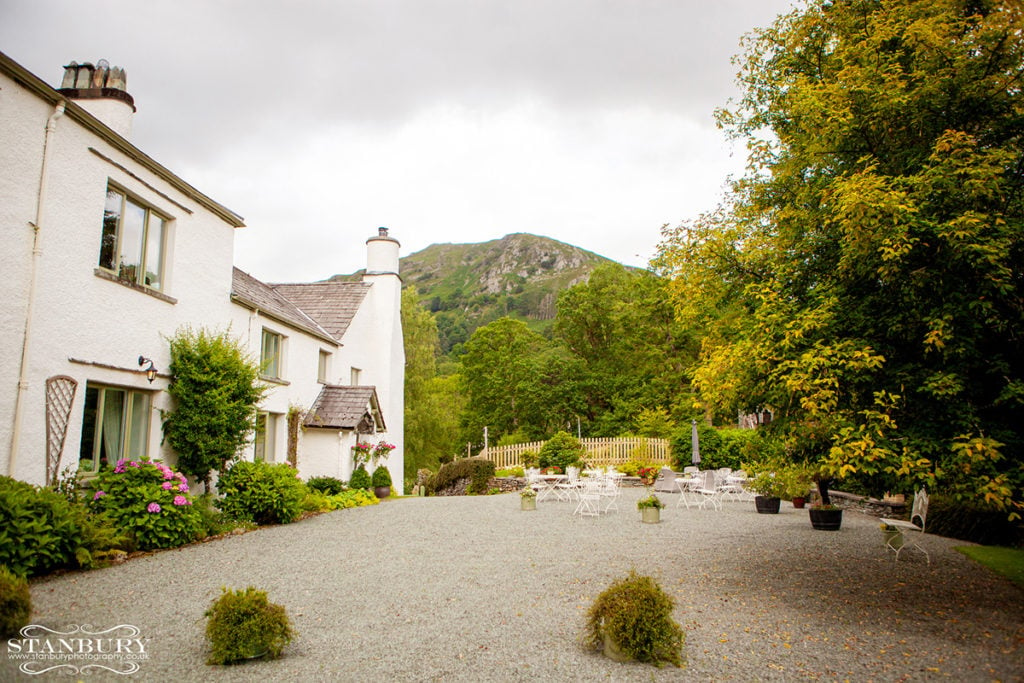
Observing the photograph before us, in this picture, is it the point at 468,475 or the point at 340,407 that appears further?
the point at 468,475

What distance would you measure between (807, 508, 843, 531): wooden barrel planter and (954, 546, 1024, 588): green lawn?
7.25 ft

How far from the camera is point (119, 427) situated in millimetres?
10320

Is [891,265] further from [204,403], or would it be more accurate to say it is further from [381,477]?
[381,477]

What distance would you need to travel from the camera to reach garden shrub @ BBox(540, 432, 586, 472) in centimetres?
2438

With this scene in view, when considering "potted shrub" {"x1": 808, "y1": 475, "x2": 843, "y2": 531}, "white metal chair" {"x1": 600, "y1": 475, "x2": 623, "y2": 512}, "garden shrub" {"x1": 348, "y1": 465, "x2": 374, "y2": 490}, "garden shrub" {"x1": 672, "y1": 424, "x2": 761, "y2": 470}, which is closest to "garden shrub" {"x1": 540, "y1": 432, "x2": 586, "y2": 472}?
"garden shrub" {"x1": 672, "y1": 424, "x2": 761, "y2": 470}

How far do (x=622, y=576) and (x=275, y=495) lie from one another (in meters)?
7.92

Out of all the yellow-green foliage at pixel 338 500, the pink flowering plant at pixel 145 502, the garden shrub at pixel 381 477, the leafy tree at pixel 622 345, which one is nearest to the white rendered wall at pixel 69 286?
the pink flowering plant at pixel 145 502

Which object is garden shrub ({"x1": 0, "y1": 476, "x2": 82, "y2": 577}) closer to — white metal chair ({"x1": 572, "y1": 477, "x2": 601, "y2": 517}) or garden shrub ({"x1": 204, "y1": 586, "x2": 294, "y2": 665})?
garden shrub ({"x1": 204, "y1": 586, "x2": 294, "y2": 665})

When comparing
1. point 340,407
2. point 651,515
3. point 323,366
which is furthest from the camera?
point 323,366

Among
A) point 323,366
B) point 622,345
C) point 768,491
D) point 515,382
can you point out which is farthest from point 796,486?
point 515,382

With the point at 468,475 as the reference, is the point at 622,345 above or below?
above

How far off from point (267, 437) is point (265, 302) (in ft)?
12.8

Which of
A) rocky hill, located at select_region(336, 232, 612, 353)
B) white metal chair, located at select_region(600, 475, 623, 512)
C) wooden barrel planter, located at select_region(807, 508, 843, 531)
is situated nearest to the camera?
wooden barrel planter, located at select_region(807, 508, 843, 531)

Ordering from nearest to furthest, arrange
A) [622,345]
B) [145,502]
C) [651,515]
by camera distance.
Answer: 1. [145,502]
2. [651,515]
3. [622,345]
